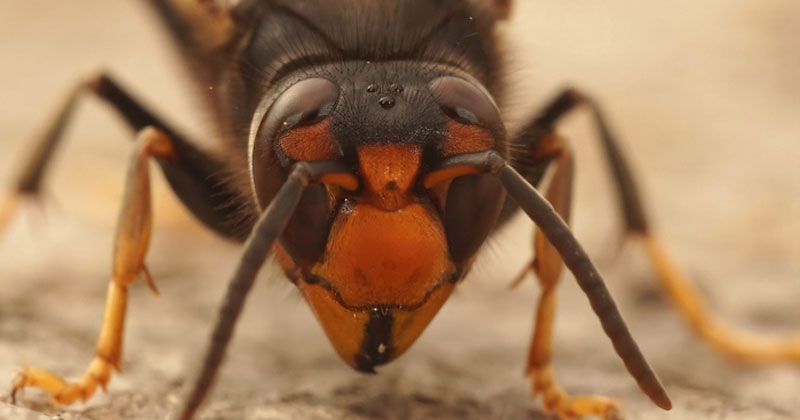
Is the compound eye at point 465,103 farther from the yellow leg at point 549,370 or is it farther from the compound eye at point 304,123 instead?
the yellow leg at point 549,370

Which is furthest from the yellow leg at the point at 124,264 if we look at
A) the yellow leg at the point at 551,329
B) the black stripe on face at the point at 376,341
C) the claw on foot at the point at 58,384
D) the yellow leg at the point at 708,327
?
the yellow leg at the point at 708,327

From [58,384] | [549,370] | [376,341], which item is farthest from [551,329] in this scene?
[58,384]

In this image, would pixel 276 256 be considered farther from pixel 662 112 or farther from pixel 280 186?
pixel 662 112

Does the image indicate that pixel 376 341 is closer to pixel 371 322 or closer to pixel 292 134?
pixel 371 322

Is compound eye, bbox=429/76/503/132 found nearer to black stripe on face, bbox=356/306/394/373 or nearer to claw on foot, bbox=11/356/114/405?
black stripe on face, bbox=356/306/394/373

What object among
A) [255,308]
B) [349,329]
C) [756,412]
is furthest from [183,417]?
[255,308]
